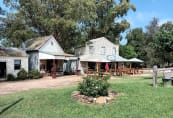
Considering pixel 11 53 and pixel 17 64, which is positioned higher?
pixel 11 53

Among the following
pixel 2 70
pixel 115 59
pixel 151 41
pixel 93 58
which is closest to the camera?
pixel 2 70

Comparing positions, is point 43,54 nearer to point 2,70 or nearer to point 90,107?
point 2,70

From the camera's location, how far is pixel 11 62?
2833 cm

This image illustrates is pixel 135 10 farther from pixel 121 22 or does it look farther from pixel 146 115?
pixel 146 115

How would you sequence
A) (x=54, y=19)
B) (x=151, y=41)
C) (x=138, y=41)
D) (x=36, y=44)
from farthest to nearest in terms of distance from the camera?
(x=138, y=41) < (x=151, y=41) < (x=54, y=19) < (x=36, y=44)

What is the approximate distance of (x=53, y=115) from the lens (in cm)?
916

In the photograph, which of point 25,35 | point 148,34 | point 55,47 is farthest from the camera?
point 148,34

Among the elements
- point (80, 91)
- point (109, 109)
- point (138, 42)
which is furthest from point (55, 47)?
point (138, 42)

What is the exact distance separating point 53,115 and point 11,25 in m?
30.6

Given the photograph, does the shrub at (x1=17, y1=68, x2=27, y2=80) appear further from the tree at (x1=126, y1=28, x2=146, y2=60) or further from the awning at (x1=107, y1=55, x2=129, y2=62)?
the tree at (x1=126, y1=28, x2=146, y2=60)

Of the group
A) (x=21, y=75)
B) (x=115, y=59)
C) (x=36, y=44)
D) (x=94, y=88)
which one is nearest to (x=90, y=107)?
(x=94, y=88)

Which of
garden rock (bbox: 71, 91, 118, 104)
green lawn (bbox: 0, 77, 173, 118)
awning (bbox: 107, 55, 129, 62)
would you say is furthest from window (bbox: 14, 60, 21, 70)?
garden rock (bbox: 71, 91, 118, 104)

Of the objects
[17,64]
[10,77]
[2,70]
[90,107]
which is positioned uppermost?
[17,64]

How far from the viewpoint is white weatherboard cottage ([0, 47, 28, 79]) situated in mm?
27797
